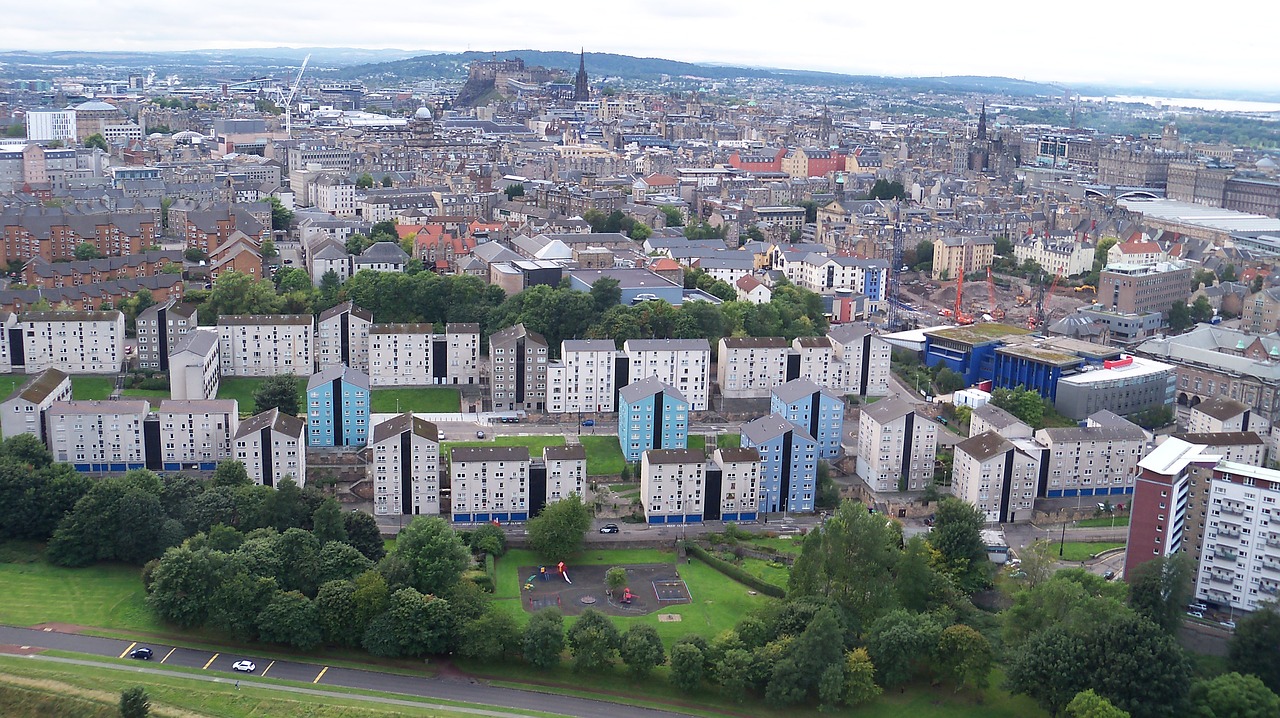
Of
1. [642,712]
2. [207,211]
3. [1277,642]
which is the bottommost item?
[642,712]

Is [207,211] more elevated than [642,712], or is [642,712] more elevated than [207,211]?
[207,211]

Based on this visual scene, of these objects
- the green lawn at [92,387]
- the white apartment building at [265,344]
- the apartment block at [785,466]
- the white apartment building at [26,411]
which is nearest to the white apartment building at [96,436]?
the white apartment building at [26,411]

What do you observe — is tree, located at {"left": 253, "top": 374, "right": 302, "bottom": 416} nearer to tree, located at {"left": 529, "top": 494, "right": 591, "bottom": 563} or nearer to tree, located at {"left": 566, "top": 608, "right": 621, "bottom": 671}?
tree, located at {"left": 529, "top": 494, "right": 591, "bottom": 563}

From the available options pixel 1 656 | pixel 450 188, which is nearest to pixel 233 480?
pixel 1 656

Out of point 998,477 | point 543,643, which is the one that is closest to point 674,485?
point 543,643

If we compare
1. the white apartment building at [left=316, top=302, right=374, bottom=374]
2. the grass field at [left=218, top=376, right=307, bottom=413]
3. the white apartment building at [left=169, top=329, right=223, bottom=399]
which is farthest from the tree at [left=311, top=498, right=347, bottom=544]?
the white apartment building at [left=316, top=302, right=374, bottom=374]

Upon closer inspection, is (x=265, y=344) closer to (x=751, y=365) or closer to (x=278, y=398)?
(x=278, y=398)

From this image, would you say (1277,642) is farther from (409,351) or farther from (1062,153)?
(1062,153)

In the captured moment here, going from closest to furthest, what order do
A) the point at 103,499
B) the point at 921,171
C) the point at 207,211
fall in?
the point at 103,499 < the point at 207,211 < the point at 921,171
